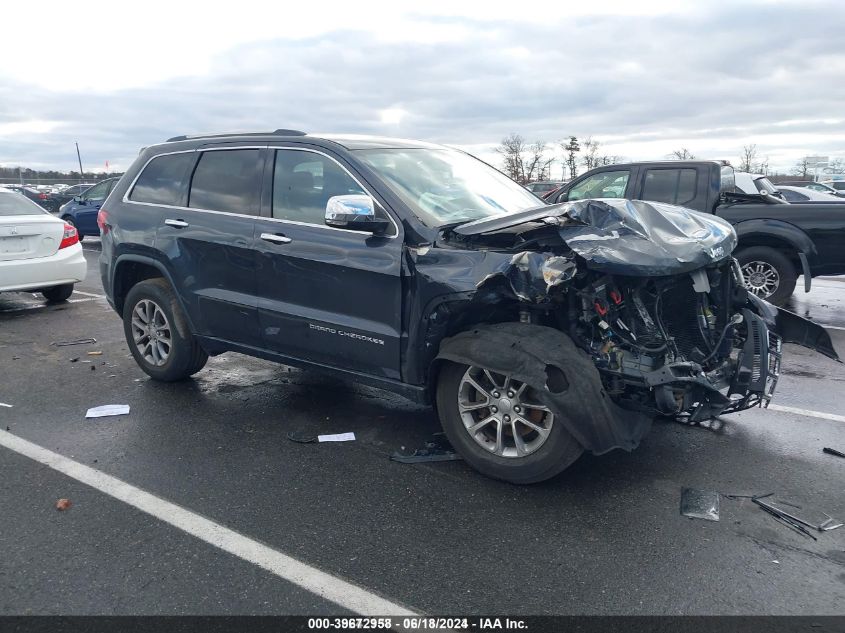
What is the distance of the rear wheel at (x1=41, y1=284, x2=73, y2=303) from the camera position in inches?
378

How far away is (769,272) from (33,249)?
30.6 feet

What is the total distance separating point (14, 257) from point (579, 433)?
25.5 ft

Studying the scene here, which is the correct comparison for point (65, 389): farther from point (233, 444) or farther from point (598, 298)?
point (598, 298)

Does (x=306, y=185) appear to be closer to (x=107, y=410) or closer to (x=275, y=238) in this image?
(x=275, y=238)

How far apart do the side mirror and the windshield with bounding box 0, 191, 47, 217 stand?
6.57 metres

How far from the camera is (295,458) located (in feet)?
14.1

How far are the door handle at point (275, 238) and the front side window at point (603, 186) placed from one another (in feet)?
18.1

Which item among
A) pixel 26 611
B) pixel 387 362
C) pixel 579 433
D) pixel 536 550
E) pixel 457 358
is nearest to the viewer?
pixel 26 611

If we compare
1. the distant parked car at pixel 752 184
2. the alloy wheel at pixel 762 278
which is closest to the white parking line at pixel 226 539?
the alloy wheel at pixel 762 278

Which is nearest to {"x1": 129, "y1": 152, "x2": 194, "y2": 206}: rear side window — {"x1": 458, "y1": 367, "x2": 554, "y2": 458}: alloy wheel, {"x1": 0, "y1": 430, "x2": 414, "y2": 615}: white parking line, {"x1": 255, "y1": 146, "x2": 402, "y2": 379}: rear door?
{"x1": 255, "y1": 146, "x2": 402, "y2": 379}: rear door

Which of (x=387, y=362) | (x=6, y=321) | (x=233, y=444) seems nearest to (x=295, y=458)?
(x=233, y=444)

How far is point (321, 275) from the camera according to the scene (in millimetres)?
4410

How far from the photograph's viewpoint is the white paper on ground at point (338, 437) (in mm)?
4586

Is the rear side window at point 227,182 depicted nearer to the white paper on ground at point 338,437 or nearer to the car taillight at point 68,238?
the white paper on ground at point 338,437
